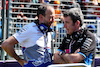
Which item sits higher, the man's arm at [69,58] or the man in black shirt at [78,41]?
the man in black shirt at [78,41]

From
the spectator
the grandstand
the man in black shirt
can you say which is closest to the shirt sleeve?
the man in black shirt

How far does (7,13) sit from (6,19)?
7.7 inches

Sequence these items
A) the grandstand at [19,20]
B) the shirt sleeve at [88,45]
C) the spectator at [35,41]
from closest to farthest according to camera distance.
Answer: the shirt sleeve at [88,45], the spectator at [35,41], the grandstand at [19,20]

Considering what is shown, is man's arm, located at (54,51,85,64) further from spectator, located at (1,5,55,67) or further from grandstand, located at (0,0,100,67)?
grandstand, located at (0,0,100,67)

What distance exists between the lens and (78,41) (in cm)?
287

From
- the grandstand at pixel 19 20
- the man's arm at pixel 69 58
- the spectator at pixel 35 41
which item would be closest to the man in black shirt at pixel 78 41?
the man's arm at pixel 69 58

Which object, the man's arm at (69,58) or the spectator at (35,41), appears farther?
the spectator at (35,41)

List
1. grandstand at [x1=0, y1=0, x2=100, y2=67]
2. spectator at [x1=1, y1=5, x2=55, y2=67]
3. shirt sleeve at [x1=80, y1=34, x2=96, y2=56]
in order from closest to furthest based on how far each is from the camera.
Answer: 1. shirt sleeve at [x1=80, y1=34, x2=96, y2=56]
2. spectator at [x1=1, y1=5, x2=55, y2=67]
3. grandstand at [x1=0, y1=0, x2=100, y2=67]

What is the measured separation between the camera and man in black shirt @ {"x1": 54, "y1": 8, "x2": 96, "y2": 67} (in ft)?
9.30

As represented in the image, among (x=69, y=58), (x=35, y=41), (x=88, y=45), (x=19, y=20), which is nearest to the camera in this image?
(x=88, y=45)

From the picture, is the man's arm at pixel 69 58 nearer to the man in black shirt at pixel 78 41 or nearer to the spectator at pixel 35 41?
the man in black shirt at pixel 78 41

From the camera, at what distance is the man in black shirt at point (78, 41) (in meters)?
2.84

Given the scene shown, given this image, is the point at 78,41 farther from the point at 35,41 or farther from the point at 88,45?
the point at 35,41

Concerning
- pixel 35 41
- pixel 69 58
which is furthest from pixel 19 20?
pixel 69 58
